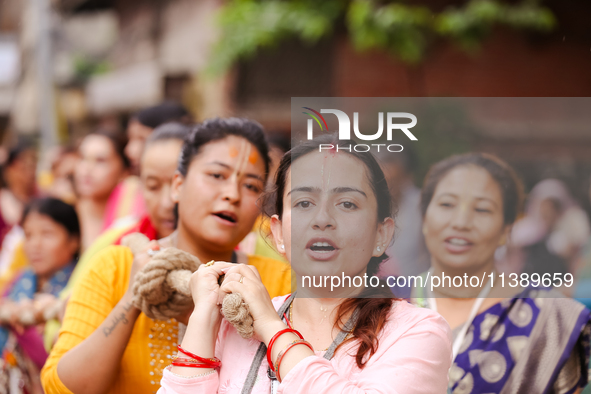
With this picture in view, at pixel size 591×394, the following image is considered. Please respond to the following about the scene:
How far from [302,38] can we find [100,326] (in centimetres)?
640

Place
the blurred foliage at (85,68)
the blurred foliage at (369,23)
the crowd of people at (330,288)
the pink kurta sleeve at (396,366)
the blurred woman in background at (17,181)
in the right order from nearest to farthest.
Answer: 1. the pink kurta sleeve at (396,366)
2. the crowd of people at (330,288)
3. the blurred woman in background at (17,181)
4. the blurred foliage at (369,23)
5. the blurred foliage at (85,68)

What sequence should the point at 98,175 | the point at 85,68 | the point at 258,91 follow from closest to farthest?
the point at 98,175 → the point at 258,91 → the point at 85,68

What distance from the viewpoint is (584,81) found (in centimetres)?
680

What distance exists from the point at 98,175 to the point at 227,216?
2.24 meters

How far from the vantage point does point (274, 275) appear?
186 cm

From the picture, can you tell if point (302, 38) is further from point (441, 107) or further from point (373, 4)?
point (441, 107)

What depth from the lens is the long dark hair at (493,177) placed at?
66.4 inches

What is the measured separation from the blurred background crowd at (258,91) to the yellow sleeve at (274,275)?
36 centimetres

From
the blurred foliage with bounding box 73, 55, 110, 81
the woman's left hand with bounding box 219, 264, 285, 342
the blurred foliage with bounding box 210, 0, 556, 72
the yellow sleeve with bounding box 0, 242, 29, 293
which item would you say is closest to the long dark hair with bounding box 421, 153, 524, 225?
the woman's left hand with bounding box 219, 264, 285, 342

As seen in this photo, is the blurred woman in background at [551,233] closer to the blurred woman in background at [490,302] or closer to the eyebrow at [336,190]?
the blurred woman in background at [490,302]

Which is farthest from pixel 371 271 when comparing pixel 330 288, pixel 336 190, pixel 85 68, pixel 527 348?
pixel 85 68

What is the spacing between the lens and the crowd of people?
1363 millimetres

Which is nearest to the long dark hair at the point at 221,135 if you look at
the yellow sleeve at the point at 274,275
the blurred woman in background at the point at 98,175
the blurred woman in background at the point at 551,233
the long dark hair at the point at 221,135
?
the long dark hair at the point at 221,135

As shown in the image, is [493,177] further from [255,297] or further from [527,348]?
[255,297]
